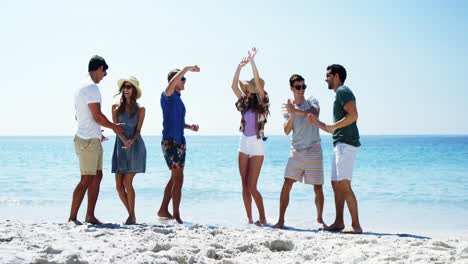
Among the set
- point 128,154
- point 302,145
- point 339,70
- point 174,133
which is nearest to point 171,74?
point 174,133

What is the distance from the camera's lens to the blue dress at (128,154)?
6.26 m

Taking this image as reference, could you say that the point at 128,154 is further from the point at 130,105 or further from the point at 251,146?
the point at 251,146

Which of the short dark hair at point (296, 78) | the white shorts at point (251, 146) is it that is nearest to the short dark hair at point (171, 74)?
the white shorts at point (251, 146)

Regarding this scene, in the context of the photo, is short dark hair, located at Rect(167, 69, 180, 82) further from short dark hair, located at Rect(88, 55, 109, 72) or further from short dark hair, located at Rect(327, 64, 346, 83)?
short dark hair, located at Rect(327, 64, 346, 83)

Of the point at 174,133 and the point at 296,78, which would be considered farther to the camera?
the point at 174,133

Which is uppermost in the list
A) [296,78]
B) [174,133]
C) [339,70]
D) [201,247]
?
[339,70]

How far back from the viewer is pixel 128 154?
6.27 meters

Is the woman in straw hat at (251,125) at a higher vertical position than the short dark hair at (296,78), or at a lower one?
lower

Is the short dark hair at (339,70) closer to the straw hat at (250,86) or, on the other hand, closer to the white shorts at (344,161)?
the white shorts at (344,161)

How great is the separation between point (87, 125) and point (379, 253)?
360 cm

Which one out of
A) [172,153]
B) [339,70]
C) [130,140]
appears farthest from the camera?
[172,153]

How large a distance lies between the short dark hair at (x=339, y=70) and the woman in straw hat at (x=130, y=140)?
2.46 m

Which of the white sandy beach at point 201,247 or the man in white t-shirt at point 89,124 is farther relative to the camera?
the man in white t-shirt at point 89,124

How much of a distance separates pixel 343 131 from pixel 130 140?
2639mm
